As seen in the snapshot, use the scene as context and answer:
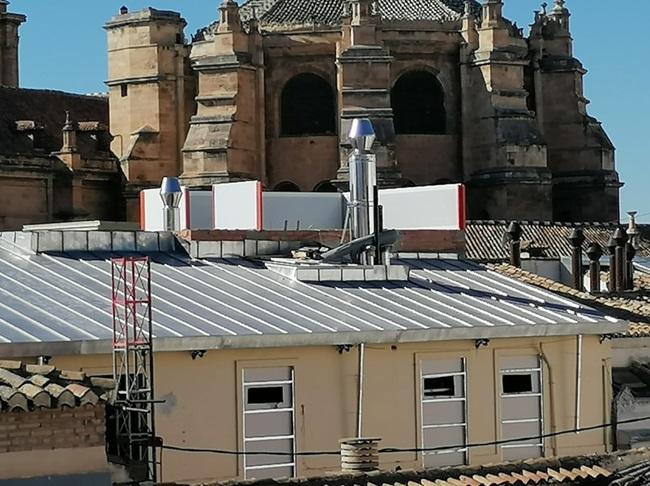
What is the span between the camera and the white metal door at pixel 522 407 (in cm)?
1816

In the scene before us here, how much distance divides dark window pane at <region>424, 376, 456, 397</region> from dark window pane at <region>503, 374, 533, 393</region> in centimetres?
69

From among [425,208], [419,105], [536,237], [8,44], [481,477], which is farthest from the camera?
[8,44]

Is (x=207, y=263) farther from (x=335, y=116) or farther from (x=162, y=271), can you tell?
(x=335, y=116)

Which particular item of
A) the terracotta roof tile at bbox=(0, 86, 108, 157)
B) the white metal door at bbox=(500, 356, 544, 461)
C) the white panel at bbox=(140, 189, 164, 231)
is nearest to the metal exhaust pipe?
the white panel at bbox=(140, 189, 164, 231)

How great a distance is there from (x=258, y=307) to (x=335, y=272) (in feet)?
5.50

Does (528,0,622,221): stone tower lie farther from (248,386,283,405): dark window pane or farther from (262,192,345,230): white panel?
(248,386,283,405): dark window pane

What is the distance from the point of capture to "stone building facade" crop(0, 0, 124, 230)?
2130 inches

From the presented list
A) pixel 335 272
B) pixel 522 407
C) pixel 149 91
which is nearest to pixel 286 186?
pixel 149 91

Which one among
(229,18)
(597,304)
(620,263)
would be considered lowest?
(597,304)

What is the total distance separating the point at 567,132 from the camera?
59.3 m

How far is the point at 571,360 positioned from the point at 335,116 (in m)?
36.9

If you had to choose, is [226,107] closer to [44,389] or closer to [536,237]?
[536,237]

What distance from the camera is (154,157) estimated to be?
55.8m

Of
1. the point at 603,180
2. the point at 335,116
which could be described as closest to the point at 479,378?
the point at 335,116
